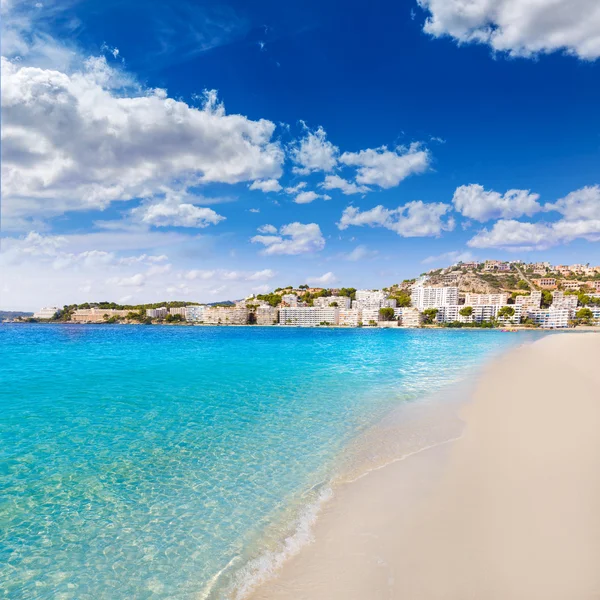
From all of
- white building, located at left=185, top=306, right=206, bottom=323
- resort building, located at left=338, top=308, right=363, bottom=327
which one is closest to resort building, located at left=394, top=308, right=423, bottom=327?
resort building, located at left=338, top=308, right=363, bottom=327

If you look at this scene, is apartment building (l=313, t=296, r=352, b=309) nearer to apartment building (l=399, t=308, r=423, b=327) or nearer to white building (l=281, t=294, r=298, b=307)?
white building (l=281, t=294, r=298, b=307)

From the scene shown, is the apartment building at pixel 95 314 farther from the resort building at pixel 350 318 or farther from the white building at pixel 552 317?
the white building at pixel 552 317

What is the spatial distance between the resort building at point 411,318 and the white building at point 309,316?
28413mm

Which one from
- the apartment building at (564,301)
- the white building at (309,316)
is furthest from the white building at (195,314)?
the apartment building at (564,301)

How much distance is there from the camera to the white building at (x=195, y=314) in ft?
569

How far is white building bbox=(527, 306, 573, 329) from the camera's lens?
11962cm

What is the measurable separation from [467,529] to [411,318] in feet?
481

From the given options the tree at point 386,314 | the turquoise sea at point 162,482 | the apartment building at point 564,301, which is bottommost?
the turquoise sea at point 162,482

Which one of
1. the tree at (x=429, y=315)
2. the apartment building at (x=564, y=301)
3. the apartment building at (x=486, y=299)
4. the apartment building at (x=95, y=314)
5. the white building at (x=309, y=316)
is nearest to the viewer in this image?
the apartment building at (x=564, y=301)

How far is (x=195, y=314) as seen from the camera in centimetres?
17525

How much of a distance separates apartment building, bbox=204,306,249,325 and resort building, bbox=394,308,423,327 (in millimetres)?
70275

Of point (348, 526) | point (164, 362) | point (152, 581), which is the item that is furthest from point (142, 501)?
point (164, 362)

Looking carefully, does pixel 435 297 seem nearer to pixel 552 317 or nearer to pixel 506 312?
pixel 506 312

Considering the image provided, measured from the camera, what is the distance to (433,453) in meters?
8.00
